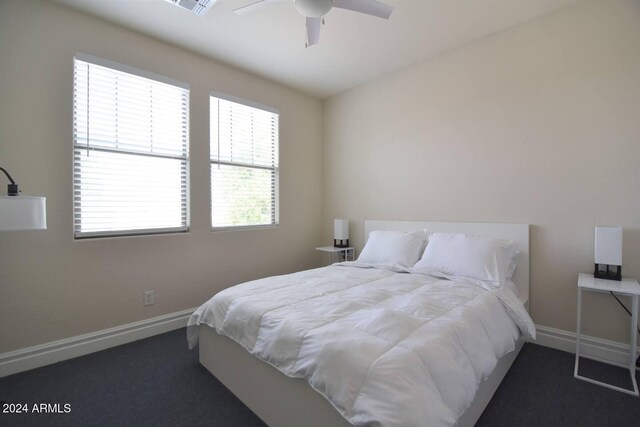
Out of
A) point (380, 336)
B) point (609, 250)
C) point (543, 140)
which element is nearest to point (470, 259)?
Answer: point (609, 250)

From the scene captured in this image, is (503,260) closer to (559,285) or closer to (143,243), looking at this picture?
(559,285)

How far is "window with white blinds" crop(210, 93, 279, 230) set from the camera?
3.28 metres

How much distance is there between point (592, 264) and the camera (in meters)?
2.33

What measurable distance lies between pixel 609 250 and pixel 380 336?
6.39 ft

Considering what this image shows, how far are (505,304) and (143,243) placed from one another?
3.05m

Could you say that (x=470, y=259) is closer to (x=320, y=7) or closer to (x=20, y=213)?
(x=320, y=7)

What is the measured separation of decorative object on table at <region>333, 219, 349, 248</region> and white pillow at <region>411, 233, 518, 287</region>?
52.5 inches

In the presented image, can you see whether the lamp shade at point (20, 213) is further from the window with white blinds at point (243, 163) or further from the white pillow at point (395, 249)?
the white pillow at point (395, 249)

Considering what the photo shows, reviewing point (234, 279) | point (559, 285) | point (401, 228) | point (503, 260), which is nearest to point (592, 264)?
point (559, 285)

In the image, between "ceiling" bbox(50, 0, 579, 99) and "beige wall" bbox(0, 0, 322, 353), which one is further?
"ceiling" bbox(50, 0, 579, 99)

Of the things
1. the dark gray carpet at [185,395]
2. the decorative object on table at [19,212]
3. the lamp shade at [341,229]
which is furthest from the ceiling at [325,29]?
the dark gray carpet at [185,395]

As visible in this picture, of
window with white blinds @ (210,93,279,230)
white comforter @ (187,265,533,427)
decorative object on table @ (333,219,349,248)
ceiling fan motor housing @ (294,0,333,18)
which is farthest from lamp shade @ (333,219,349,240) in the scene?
ceiling fan motor housing @ (294,0,333,18)

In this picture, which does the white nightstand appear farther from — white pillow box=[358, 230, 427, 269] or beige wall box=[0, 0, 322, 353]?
beige wall box=[0, 0, 322, 353]

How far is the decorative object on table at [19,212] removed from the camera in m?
1.56
